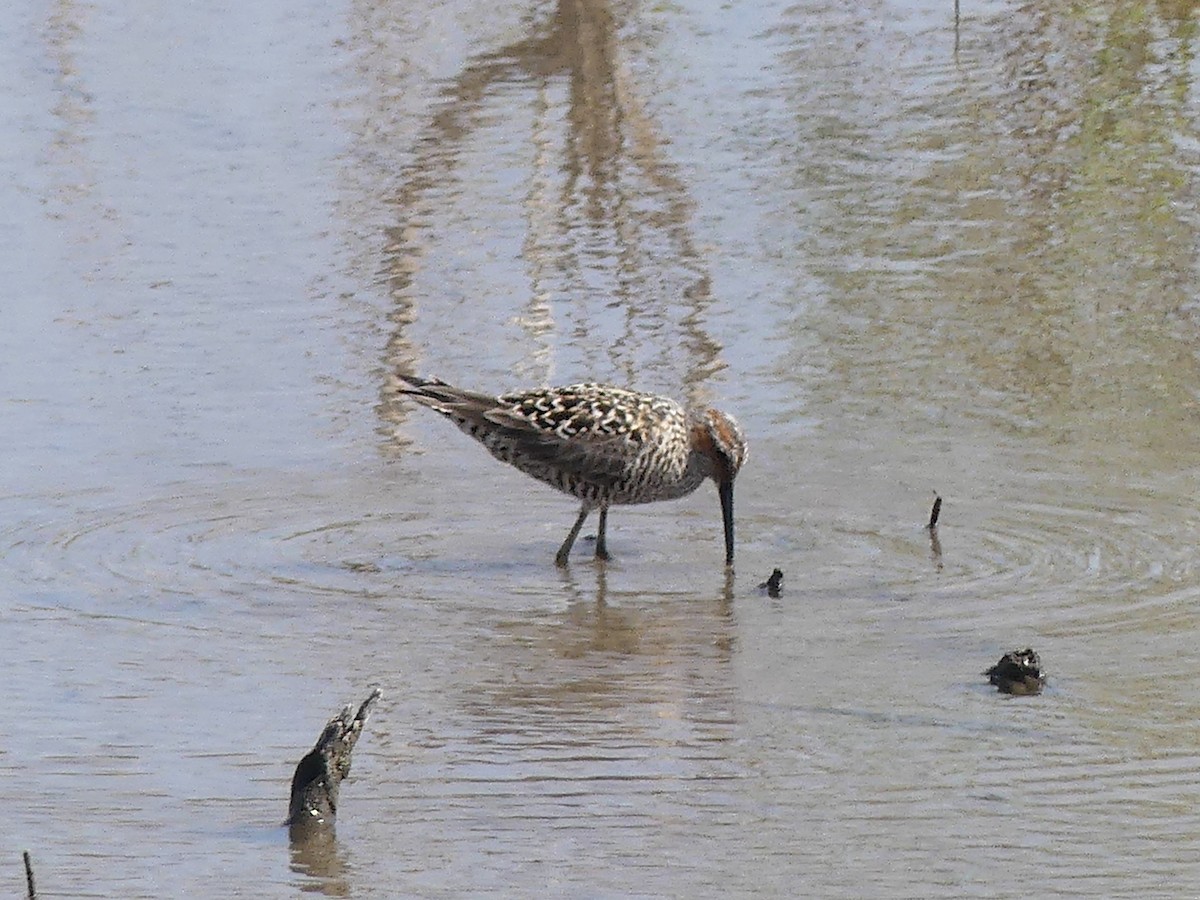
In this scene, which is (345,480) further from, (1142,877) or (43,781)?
(1142,877)

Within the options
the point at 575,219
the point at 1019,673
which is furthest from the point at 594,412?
the point at 575,219

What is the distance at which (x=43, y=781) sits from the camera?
22.0ft

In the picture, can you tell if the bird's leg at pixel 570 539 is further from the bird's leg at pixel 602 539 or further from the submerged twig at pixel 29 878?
the submerged twig at pixel 29 878

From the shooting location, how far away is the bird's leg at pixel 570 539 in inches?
364

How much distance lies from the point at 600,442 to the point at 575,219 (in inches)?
162

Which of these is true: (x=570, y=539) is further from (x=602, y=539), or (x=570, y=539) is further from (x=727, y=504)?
(x=727, y=504)

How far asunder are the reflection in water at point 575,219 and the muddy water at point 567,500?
0.04 metres

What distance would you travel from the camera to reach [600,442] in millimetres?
9391

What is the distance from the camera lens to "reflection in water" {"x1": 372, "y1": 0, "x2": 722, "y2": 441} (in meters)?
11.3

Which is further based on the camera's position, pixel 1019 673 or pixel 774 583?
pixel 774 583

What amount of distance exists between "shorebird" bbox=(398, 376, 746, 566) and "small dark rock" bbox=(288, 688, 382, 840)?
9.78 feet

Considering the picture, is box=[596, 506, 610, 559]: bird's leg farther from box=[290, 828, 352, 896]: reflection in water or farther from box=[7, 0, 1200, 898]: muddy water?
box=[290, 828, 352, 896]: reflection in water

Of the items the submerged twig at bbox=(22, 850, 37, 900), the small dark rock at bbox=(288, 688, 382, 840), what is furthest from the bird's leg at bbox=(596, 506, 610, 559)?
the submerged twig at bbox=(22, 850, 37, 900)

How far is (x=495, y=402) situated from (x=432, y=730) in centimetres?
256
